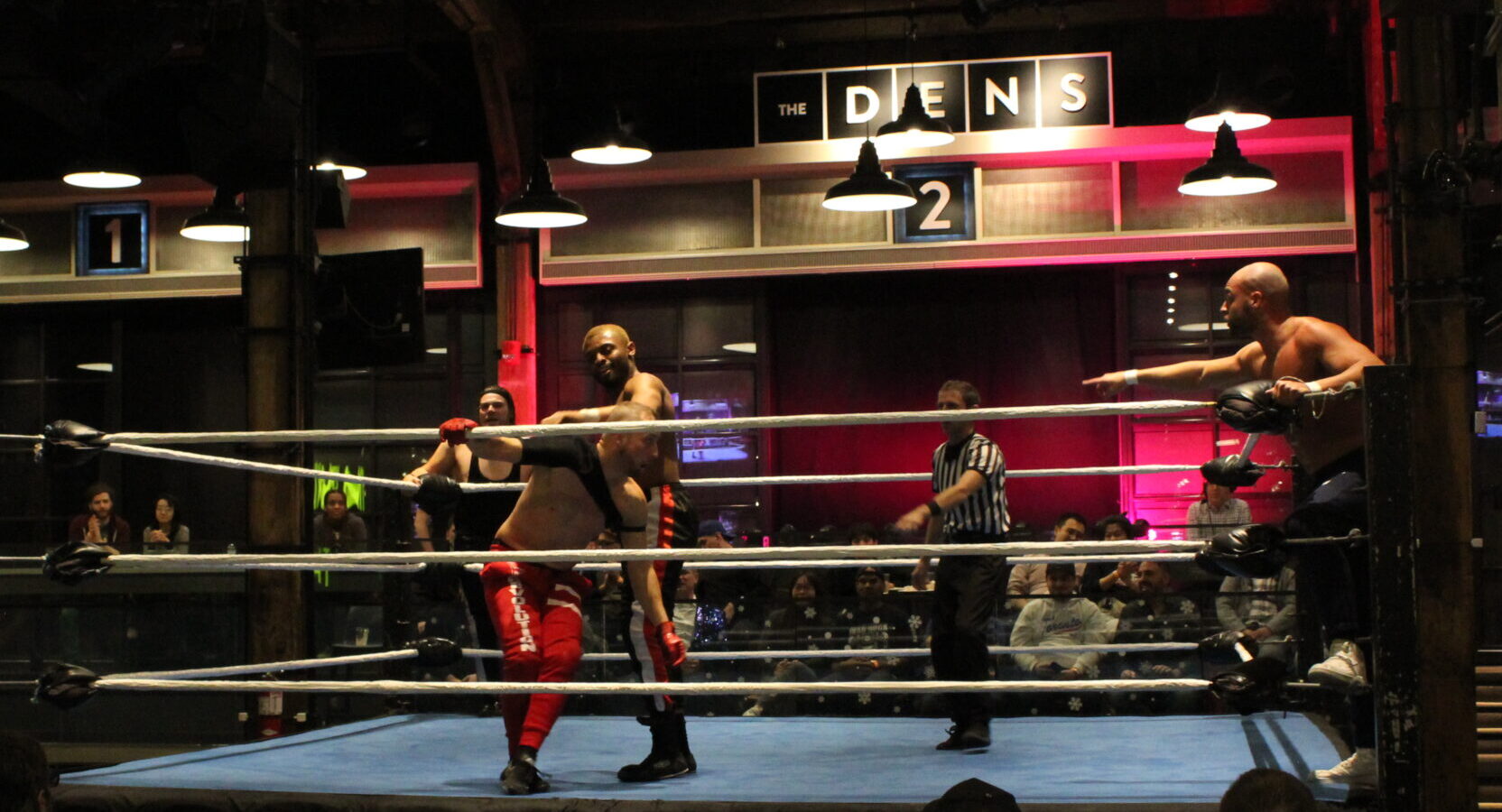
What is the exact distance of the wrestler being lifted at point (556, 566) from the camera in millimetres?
3441

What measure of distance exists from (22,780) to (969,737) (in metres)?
2.69

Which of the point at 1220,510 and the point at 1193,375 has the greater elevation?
the point at 1193,375

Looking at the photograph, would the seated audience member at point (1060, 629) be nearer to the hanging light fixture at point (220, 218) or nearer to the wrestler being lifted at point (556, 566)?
the wrestler being lifted at point (556, 566)

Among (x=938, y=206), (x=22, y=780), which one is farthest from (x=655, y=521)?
(x=938, y=206)

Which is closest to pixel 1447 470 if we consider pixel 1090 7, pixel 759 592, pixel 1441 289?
pixel 1441 289

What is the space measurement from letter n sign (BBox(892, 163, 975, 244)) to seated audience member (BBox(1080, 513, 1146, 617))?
2.80 metres

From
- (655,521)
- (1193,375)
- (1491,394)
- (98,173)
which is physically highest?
(98,173)

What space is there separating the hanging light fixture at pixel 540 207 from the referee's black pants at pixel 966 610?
13.7 feet

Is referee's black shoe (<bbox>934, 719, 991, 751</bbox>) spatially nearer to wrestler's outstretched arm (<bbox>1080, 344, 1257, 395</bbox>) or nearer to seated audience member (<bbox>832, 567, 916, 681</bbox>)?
wrestler's outstretched arm (<bbox>1080, 344, 1257, 395</bbox>)

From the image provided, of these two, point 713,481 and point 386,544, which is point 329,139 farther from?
point 713,481

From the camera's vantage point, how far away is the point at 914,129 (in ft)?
26.5

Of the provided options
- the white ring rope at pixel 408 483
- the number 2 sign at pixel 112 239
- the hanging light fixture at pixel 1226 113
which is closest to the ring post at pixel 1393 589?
the white ring rope at pixel 408 483

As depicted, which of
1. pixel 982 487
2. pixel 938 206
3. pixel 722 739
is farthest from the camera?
pixel 938 206

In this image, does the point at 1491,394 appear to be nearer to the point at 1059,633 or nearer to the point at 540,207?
the point at 1059,633
